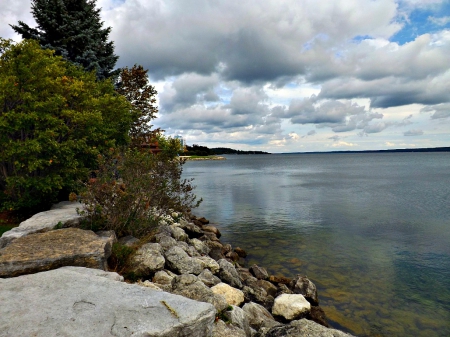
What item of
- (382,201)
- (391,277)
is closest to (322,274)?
(391,277)

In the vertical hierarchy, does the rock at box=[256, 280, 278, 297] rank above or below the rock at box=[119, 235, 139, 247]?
below

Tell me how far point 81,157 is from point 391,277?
1592 cm

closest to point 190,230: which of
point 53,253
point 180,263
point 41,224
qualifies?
point 180,263

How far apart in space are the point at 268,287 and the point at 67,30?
28.3 m

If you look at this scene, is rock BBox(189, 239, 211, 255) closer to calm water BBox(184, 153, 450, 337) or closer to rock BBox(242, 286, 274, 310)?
calm water BBox(184, 153, 450, 337)

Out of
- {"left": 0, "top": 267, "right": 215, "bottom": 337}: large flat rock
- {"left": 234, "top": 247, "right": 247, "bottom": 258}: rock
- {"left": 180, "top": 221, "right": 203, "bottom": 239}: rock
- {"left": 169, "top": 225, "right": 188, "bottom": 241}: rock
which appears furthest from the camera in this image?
{"left": 180, "top": 221, "right": 203, "bottom": 239}: rock

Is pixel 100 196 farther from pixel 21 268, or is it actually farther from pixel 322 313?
pixel 322 313

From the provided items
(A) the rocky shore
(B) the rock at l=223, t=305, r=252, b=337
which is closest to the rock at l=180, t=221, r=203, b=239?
(A) the rocky shore

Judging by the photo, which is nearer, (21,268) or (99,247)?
(21,268)

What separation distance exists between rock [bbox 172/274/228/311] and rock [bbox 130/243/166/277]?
0.63 meters

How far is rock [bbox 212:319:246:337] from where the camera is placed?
19.2ft

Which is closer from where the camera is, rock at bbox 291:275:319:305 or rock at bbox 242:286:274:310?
rock at bbox 242:286:274:310

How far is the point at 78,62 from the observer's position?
28125mm

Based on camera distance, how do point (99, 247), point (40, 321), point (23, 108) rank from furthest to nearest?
point (23, 108) → point (99, 247) → point (40, 321)
